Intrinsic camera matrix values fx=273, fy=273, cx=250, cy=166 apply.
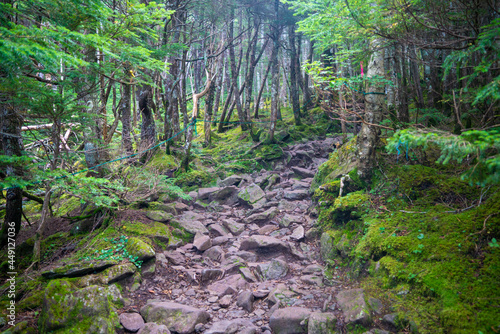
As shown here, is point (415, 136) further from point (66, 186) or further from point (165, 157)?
point (165, 157)

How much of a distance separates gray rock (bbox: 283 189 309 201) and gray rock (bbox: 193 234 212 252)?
3.06 meters

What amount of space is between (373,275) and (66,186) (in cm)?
485

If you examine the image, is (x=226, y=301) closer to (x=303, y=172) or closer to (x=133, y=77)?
(x=133, y=77)

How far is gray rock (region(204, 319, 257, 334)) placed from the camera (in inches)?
149

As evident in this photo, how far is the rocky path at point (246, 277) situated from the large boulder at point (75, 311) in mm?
329

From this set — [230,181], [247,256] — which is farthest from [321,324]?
[230,181]

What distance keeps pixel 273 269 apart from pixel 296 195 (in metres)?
3.55

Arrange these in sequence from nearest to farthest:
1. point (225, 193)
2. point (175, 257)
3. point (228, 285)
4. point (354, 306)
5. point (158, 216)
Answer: point (354, 306) < point (228, 285) < point (175, 257) < point (158, 216) < point (225, 193)

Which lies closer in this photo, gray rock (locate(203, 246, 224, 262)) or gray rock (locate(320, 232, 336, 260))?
gray rock (locate(320, 232, 336, 260))

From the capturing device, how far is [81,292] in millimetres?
3812

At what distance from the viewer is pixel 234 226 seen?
7.41m

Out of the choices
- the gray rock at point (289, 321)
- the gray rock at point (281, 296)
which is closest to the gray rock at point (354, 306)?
the gray rock at point (289, 321)

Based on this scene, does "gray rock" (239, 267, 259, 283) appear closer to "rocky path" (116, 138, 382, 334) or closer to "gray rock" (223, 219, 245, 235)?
"rocky path" (116, 138, 382, 334)

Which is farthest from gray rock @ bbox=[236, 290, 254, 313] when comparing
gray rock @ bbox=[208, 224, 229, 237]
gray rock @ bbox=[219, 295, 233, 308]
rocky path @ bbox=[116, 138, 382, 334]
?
A: gray rock @ bbox=[208, 224, 229, 237]
